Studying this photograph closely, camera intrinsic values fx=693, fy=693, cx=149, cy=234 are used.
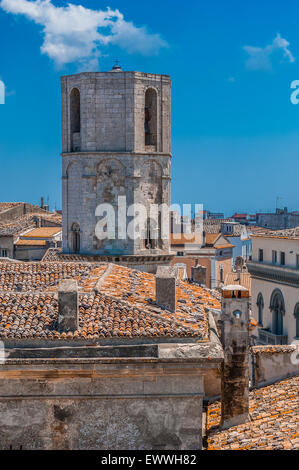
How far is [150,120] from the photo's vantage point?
28906 mm

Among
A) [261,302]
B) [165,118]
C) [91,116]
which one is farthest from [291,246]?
[91,116]

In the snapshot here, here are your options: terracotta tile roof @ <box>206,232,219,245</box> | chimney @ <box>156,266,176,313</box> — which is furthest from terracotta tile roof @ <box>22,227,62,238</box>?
chimney @ <box>156,266,176,313</box>

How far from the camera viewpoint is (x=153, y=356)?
12.7 m

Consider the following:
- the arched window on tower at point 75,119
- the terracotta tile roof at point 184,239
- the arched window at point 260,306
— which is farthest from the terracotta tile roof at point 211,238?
the arched window on tower at point 75,119

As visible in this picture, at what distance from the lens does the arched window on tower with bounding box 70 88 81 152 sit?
93.9ft

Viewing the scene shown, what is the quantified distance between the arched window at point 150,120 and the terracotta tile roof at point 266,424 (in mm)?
15992

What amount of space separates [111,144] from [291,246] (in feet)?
29.2

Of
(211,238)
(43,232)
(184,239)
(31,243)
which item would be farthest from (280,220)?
(31,243)

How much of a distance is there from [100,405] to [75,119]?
18237 mm

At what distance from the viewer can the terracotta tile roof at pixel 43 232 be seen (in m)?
45.8

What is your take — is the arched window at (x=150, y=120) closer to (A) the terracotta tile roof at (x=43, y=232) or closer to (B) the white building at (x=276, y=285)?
(B) the white building at (x=276, y=285)

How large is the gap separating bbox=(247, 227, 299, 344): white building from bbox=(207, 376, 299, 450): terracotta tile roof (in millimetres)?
15166

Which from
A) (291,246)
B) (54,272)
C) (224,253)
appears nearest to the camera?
(54,272)

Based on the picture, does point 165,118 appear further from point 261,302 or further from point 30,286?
point 30,286
